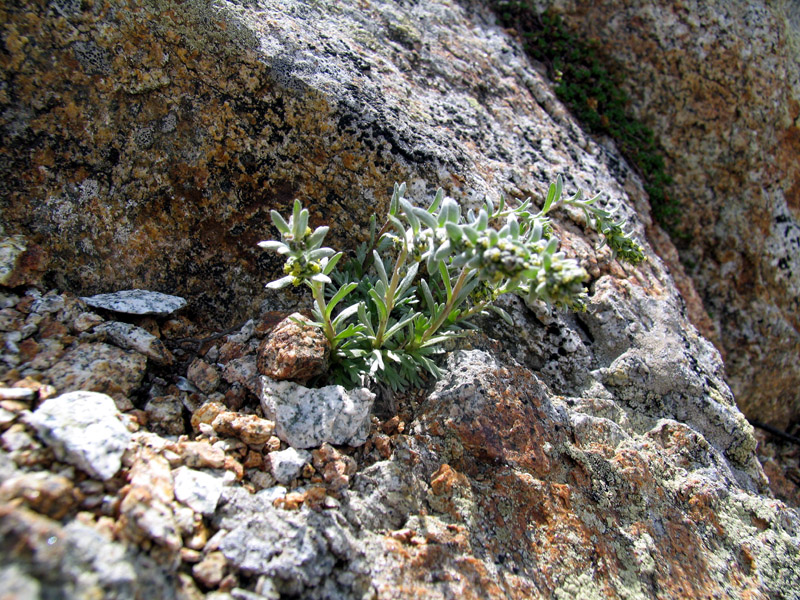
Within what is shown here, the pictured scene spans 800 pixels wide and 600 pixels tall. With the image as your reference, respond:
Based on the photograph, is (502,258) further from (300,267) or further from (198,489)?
(198,489)

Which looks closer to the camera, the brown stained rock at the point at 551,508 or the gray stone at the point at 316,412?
the brown stained rock at the point at 551,508

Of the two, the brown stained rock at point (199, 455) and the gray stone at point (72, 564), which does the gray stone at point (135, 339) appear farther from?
the gray stone at point (72, 564)

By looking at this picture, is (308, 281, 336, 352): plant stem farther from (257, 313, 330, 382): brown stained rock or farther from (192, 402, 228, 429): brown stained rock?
(192, 402, 228, 429): brown stained rock

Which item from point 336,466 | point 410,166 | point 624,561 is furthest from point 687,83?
point 336,466

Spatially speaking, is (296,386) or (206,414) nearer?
(206,414)

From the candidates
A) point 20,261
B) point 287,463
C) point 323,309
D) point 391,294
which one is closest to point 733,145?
point 391,294

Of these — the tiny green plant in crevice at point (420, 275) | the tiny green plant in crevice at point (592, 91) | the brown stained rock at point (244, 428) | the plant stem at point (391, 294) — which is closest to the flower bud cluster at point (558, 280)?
the tiny green plant in crevice at point (420, 275)
